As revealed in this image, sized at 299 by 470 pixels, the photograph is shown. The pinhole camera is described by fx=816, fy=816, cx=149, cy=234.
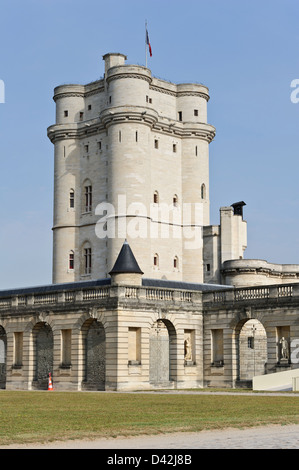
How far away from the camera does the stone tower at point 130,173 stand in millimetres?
73938

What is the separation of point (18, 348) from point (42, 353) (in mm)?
2366

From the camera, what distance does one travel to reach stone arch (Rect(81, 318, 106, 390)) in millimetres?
45469

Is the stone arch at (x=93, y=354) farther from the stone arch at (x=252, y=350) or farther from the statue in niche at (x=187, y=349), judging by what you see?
the stone arch at (x=252, y=350)

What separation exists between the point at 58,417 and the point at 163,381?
82.4 feet

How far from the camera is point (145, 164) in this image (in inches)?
2921

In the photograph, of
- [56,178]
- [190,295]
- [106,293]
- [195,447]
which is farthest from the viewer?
[56,178]

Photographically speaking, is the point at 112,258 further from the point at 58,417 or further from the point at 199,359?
the point at 58,417

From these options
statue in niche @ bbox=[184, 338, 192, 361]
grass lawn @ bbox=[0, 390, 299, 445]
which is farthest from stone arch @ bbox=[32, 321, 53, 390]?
grass lawn @ bbox=[0, 390, 299, 445]

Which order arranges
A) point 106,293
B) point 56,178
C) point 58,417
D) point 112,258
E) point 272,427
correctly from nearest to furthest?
point 272,427 → point 58,417 → point 106,293 → point 112,258 → point 56,178

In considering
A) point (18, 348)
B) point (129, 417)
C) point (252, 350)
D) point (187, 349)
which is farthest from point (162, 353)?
point (129, 417)

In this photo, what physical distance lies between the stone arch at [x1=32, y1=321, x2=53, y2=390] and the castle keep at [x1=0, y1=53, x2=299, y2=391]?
0.26 feet

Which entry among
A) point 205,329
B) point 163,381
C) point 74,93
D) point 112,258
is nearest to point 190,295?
point 205,329

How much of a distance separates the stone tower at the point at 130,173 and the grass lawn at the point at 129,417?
4582cm

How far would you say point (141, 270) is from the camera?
62.2 metres
